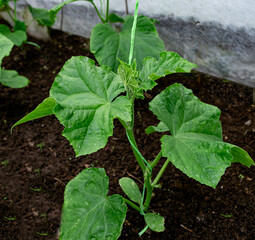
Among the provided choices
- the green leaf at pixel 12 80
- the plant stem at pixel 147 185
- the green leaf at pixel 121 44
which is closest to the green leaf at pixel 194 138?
the plant stem at pixel 147 185

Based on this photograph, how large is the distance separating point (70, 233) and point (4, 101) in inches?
62.0

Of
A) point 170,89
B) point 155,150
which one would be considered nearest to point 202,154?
point 170,89

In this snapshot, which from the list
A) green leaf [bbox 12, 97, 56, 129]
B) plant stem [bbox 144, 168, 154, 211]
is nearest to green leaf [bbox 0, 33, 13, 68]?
green leaf [bbox 12, 97, 56, 129]

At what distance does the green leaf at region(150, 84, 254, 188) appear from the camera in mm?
1299

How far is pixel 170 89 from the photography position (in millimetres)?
1532

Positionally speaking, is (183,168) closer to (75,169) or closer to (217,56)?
(75,169)

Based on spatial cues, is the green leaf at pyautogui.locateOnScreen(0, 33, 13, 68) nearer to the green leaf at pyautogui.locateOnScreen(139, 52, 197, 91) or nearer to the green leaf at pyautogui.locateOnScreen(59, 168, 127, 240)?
the green leaf at pyautogui.locateOnScreen(59, 168, 127, 240)

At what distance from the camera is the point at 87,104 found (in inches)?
48.5

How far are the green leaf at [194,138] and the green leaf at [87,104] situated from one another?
10.8 inches

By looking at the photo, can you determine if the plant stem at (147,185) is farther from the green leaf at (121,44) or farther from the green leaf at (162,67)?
the green leaf at (121,44)

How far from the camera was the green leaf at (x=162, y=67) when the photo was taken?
123 cm

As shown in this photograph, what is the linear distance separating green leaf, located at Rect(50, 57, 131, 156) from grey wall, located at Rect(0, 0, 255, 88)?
122cm

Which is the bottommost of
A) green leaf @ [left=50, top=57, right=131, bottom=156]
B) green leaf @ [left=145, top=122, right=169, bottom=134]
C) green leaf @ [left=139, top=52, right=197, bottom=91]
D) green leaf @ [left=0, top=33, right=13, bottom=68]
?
green leaf @ [left=145, top=122, right=169, bottom=134]

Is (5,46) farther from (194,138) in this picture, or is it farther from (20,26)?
(194,138)
